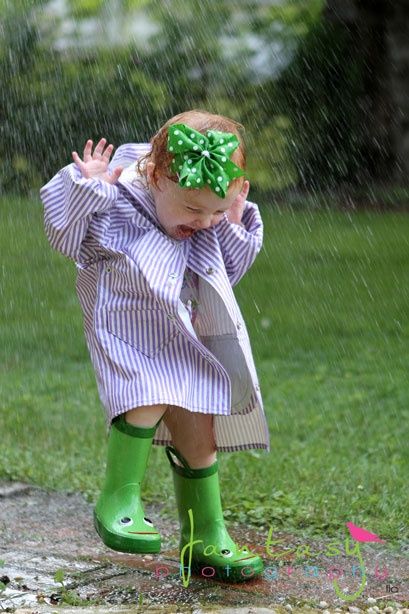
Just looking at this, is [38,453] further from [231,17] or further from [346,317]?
[231,17]

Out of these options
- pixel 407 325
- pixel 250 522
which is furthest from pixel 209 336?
pixel 407 325

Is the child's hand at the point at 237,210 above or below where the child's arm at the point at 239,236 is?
above

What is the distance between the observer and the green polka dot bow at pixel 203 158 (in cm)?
335

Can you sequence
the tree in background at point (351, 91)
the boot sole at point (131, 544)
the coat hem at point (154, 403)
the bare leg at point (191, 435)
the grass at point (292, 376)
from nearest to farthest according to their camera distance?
the boot sole at point (131, 544), the coat hem at point (154, 403), the bare leg at point (191, 435), the grass at point (292, 376), the tree in background at point (351, 91)

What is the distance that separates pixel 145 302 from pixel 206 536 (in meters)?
0.76

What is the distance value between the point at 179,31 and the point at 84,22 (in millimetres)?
1164

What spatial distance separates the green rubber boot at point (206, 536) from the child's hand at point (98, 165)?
2.84ft

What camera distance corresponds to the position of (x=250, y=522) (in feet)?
15.0

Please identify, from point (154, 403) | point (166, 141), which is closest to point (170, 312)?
point (154, 403)

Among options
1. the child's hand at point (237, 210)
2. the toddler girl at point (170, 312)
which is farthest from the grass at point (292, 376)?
the child's hand at point (237, 210)

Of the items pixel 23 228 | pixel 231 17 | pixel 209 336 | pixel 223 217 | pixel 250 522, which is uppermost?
pixel 223 217

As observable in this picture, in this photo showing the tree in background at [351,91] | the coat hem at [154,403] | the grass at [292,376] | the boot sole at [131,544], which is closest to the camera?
the boot sole at [131,544]

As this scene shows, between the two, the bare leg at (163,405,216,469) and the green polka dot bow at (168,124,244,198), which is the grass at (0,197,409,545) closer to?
the bare leg at (163,405,216,469)

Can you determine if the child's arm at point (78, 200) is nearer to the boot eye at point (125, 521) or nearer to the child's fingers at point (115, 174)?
the child's fingers at point (115, 174)
